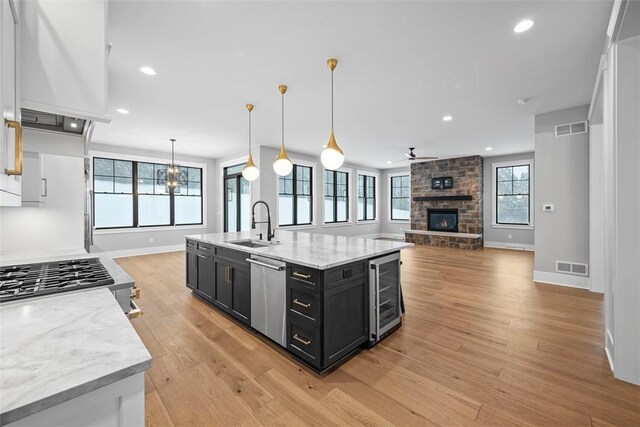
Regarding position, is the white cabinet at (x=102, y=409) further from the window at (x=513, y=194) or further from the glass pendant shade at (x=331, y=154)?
the window at (x=513, y=194)

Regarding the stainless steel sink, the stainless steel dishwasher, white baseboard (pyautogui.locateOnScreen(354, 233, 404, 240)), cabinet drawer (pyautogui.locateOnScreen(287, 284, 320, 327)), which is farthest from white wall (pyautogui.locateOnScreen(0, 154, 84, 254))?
white baseboard (pyautogui.locateOnScreen(354, 233, 404, 240))

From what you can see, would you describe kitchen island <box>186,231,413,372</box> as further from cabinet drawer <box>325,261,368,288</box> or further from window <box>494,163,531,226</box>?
window <box>494,163,531,226</box>

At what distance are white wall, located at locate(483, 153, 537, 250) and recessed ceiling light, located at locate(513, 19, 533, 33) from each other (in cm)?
654

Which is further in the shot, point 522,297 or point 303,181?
point 303,181

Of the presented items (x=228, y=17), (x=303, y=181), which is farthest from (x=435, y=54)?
(x=303, y=181)

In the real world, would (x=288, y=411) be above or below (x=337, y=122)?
below

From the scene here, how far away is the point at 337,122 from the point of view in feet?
16.2

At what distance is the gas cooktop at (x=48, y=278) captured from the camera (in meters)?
1.17

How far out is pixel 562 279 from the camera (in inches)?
166

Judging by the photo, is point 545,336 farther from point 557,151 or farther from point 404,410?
point 557,151

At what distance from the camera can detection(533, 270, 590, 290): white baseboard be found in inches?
160

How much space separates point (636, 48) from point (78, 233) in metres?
5.09

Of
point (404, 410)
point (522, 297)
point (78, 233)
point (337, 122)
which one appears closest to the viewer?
point (404, 410)

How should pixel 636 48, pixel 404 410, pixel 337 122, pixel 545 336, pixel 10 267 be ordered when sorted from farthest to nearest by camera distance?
1. pixel 337 122
2. pixel 545 336
3. pixel 636 48
4. pixel 404 410
5. pixel 10 267
